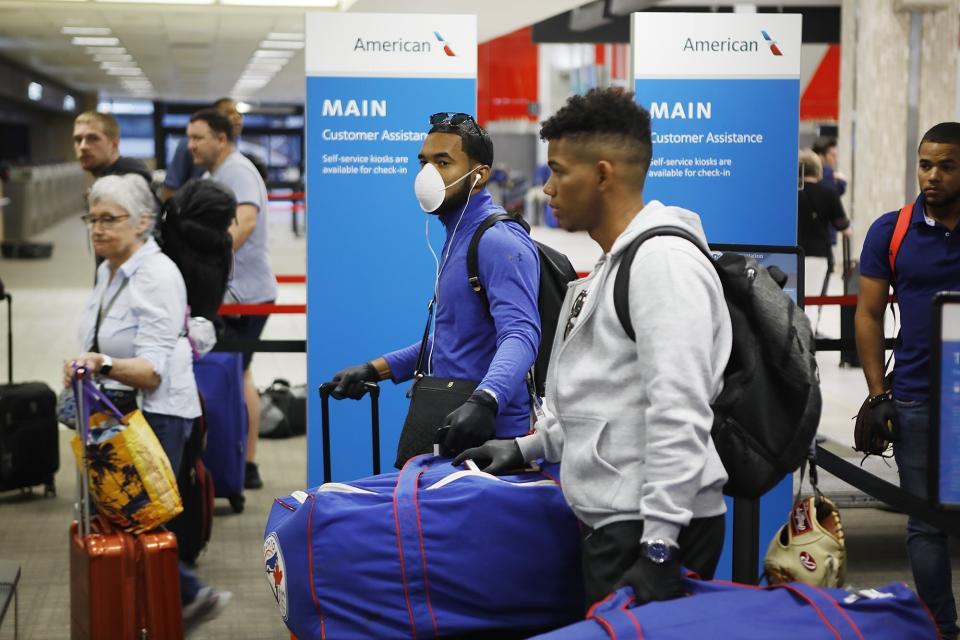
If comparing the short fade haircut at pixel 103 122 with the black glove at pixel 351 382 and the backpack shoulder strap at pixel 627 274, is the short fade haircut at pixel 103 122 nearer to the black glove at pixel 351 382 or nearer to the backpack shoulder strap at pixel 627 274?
the black glove at pixel 351 382

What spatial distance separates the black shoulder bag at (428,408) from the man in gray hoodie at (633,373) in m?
0.81

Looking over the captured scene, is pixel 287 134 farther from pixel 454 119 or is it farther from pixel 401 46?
pixel 454 119

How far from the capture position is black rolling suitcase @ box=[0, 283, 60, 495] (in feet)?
19.5

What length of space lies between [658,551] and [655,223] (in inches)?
21.2

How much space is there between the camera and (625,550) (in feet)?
6.98

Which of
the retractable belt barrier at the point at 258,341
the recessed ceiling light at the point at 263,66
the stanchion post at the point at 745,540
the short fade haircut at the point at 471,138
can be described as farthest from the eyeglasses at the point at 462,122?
→ the recessed ceiling light at the point at 263,66

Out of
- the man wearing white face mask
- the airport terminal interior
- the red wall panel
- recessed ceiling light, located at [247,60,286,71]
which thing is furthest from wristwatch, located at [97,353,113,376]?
the red wall panel

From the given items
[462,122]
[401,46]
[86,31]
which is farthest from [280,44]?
[462,122]

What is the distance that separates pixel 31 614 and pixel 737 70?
125 inches

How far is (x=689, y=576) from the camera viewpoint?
2113 mm

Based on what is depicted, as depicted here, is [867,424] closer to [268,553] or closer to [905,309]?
[905,309]

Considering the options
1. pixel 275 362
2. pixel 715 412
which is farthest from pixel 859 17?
pixel 715 412

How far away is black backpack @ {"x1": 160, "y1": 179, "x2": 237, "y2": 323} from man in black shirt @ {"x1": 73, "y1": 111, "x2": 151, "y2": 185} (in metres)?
1.18

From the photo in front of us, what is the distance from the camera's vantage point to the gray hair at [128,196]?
3.78 meters
